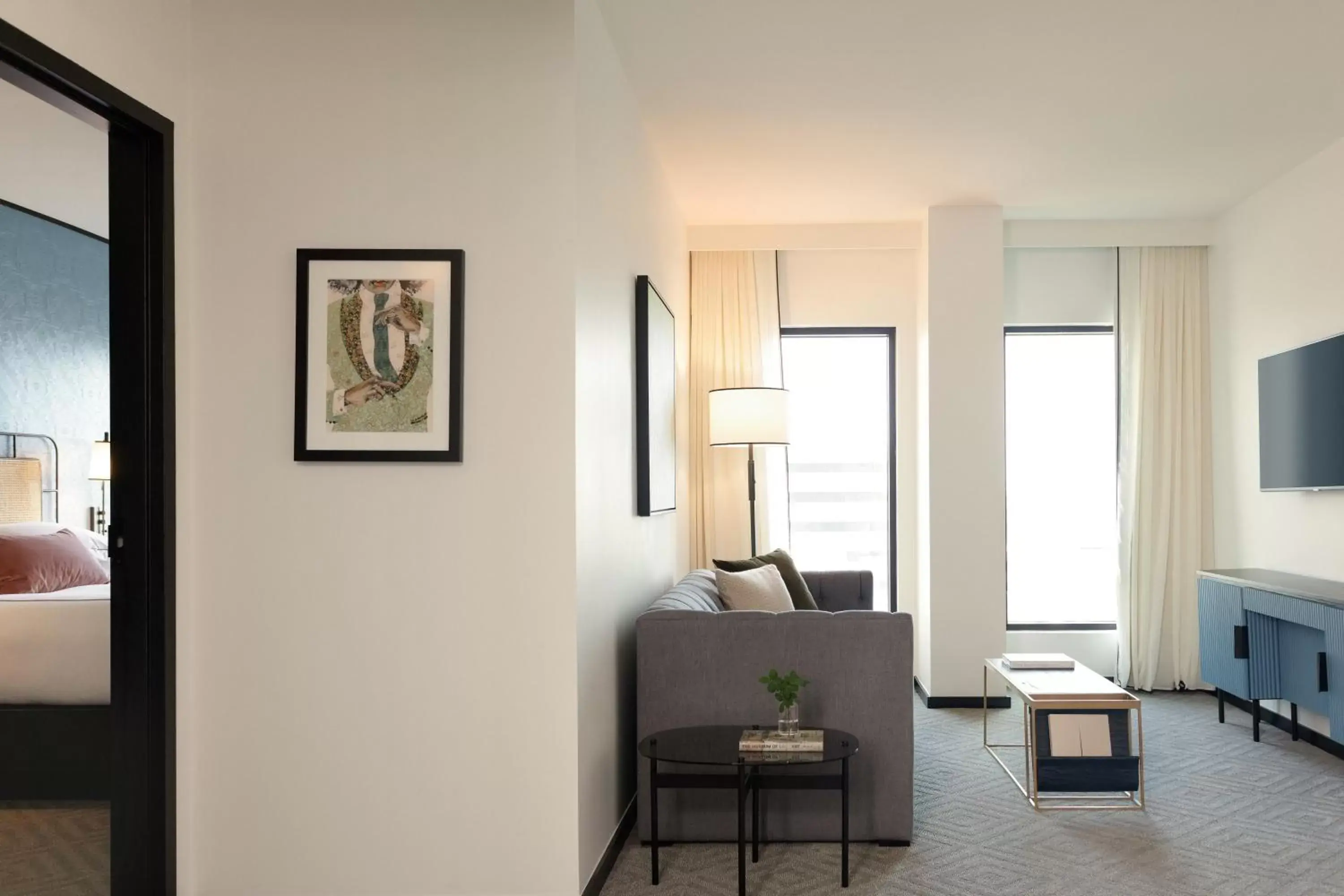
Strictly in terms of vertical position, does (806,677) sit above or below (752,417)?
below

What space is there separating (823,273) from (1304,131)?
2760 millimetres

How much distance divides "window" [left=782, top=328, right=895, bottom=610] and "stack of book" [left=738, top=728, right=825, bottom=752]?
348 cm

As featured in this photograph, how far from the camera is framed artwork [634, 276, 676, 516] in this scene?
14.2 ft

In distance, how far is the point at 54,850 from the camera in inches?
100

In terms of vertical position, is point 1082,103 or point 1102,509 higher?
point 1082,103

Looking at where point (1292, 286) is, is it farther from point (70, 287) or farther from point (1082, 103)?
point (70, 287)

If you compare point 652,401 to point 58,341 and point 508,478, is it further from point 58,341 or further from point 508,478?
point 58,341

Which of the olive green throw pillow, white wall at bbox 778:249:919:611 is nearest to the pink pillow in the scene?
the olive green throw pillow

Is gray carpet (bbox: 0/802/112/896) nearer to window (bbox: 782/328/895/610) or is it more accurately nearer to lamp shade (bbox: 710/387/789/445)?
lamp shade (bbox: 710/387/789/445)

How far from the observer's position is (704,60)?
3.92 metres

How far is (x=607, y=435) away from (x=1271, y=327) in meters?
3.89

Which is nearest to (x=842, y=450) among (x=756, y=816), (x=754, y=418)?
(x=754, y=418)

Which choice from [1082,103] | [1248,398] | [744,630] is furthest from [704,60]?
[1248,398]

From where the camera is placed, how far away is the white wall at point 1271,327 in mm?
4965
